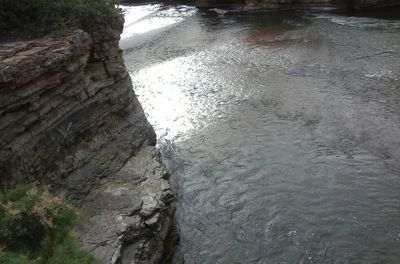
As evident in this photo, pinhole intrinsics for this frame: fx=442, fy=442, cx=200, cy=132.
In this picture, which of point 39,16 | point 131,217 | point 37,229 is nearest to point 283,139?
point 131,217

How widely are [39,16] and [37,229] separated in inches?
230

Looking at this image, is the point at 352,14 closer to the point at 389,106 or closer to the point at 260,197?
the point at 389,106

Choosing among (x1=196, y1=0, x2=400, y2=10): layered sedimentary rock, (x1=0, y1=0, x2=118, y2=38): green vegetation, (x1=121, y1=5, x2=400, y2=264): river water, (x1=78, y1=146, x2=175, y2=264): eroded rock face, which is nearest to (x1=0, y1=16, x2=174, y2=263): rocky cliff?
(x1=78, y1=146, x2=175, y2=264): eroded rock face

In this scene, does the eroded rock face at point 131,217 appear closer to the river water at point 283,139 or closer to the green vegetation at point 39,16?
the river water at point 283,139

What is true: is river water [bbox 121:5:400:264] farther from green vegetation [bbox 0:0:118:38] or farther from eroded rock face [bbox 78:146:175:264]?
green vegetation [bbox 0:0:118:38]

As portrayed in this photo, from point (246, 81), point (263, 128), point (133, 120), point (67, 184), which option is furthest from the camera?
point (246, 81)

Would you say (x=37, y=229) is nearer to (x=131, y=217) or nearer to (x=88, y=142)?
(x=131, y=217)

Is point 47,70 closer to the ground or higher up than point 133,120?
higher up

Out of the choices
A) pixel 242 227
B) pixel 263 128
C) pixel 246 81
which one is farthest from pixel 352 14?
pixel 242 227

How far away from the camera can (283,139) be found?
14.7 metres

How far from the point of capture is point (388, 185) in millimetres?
11781

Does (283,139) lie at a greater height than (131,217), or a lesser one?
lesser

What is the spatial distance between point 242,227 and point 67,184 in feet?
13.9

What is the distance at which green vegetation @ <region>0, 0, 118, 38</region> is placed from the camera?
10.6m
